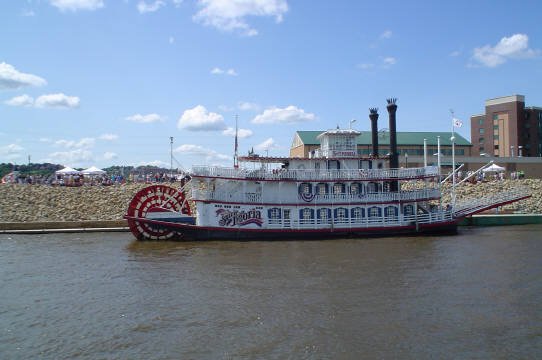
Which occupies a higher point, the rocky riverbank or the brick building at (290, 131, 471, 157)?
the brick building at (290, 131, 471, 157)

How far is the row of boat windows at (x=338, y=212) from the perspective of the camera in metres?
27.6

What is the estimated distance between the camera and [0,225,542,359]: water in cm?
1112

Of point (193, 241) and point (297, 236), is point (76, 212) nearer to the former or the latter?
point (193, 241)

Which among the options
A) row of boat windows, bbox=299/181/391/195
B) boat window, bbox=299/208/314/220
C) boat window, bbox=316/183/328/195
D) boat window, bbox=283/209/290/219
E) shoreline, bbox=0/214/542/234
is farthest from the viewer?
shoreline, bbox=0/214/542/234

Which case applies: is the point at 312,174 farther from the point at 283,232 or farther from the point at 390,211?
the point at 390,211

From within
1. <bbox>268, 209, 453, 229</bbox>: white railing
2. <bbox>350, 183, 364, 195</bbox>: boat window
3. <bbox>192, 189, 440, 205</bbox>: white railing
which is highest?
<bbox>350, 183, 364, 195</bbox>: boat window

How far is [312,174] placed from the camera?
2809 centimetres

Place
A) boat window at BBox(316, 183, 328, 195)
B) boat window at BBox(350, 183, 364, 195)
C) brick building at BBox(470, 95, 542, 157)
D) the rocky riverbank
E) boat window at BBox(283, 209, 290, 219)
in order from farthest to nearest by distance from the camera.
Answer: brick building at BBox(470, 95, 542, 157)
the rocky riverbank
boat window at BBox(350, 183, 364, 195)
boat window at BBox(316, 183, 328, 195)
boat window at BBox(283, 209, 290, 219)

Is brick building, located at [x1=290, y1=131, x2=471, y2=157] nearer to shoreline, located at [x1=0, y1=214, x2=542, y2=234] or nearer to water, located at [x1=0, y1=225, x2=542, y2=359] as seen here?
shoreline, located at [x1=0, y1=214, x2=542, y2=234]

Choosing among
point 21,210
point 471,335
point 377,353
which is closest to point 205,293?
point 377,353

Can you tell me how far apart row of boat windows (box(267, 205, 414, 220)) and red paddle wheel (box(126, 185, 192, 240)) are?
6110 mm

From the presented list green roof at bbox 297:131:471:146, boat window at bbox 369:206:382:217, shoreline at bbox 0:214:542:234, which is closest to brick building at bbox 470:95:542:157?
green roof at bbox 297:131:471:146

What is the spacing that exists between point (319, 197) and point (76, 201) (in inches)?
820

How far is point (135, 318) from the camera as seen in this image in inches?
523
